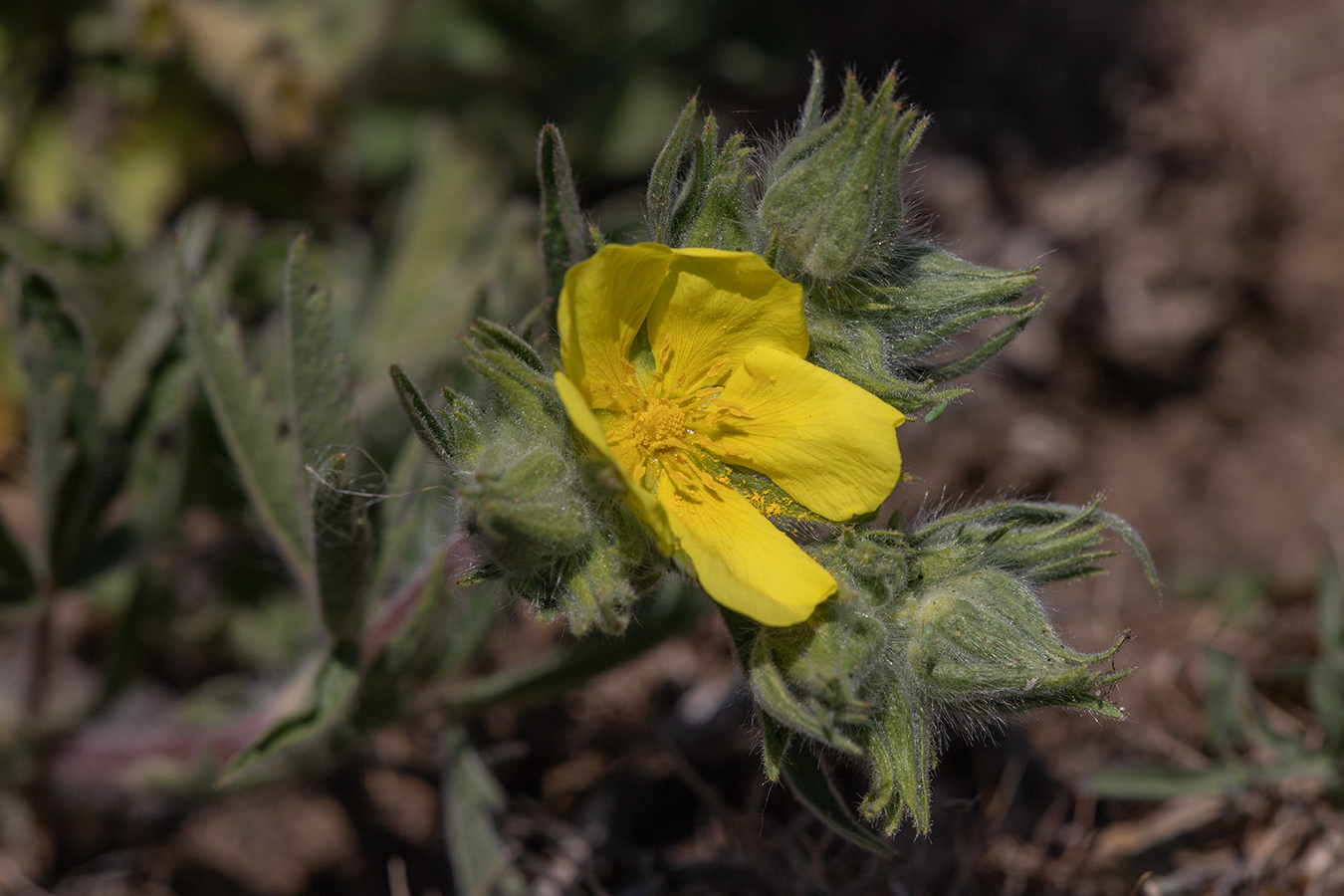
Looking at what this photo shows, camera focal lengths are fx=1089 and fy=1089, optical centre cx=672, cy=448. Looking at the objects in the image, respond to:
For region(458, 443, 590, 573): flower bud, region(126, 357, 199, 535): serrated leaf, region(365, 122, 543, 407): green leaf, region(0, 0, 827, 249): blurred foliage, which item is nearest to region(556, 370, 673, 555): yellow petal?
region(458, 443, 590, 573): flower bud

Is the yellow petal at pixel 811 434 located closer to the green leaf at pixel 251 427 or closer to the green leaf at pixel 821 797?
the green leaf at pixel 821 797

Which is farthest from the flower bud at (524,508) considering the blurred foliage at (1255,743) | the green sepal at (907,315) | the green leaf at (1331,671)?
the green leaf at (1331,671)

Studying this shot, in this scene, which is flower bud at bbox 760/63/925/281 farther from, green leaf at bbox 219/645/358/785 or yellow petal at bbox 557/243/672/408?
green leaf at bbox 219/645/358/785

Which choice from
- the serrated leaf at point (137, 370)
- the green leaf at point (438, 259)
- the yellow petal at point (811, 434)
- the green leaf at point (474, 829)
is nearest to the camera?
the yellow petal at point (811, 434)

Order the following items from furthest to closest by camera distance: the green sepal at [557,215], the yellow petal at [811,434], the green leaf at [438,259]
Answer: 1. the green leaf at [438,259]
2. the green sepal at [557,215]
3. the yellow petal at [811,434]

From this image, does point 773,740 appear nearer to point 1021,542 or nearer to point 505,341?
point 1021,542

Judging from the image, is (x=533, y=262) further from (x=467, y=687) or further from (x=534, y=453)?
(x=534, y=453)

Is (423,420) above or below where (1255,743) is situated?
above

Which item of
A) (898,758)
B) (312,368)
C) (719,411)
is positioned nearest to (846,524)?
(719,411)
